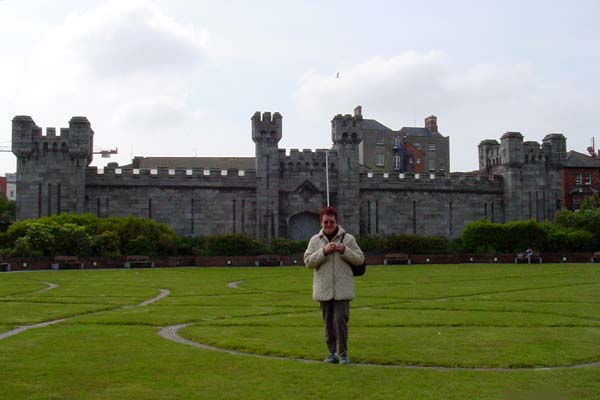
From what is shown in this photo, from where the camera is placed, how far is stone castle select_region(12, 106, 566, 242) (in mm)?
58656

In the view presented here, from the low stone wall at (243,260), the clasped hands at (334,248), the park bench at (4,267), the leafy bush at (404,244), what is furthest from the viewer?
the leafy bush at (404,244)

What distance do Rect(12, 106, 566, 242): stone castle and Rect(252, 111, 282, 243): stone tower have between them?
0.27 feet

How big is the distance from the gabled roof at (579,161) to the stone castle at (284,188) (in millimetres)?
5292

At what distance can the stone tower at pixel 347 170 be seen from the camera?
63.2m

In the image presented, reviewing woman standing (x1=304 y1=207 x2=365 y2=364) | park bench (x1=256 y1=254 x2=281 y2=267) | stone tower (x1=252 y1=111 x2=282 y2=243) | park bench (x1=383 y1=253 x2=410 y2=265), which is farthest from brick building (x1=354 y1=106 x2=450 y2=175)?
woman standing (x1=304 y1=207 x2=365 y2=364)

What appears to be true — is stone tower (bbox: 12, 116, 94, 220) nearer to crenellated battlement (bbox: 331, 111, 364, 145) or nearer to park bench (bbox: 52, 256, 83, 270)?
park bench (bbox: 52, 256, 83, 270)

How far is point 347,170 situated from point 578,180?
25.8 meters

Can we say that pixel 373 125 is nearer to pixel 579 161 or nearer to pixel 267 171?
pixel 579 161

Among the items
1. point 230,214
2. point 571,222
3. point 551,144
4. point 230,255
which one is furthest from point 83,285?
point 551,144

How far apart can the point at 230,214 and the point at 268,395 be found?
51.9m

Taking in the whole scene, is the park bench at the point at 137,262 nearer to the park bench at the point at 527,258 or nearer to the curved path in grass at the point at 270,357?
the park bench at the point at 527,258

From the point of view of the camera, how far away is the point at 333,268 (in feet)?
43.5

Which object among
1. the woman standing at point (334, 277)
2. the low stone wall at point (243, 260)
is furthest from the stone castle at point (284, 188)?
the woman standing at point (334, 277)

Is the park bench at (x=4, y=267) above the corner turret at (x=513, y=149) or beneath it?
beneath
